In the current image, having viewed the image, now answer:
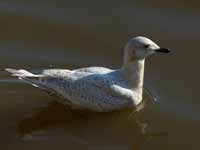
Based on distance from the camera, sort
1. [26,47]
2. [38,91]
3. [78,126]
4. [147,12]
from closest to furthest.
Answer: [78,126], [38,91], [26,47], [147,12]

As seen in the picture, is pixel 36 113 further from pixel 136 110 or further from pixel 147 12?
pixel 147 12

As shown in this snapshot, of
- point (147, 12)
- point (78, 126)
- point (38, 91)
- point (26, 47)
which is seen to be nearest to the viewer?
point (78, 126)

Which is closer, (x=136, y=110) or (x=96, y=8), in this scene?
(x=136, y=110)

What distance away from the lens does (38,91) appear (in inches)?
320

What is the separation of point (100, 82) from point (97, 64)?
84 centimetres

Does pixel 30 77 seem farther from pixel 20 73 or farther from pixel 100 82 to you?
pixel 100 82

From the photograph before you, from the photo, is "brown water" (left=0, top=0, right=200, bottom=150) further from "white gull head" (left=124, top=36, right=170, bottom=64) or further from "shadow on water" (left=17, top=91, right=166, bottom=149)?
"white gull head" (left=124, top=36, right=170, bottom=64)

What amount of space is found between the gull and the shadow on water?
95mm

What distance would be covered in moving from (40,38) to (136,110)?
1701mm

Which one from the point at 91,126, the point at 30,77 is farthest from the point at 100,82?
the point at 30,77

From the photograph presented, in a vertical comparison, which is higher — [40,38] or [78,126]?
[40,38]

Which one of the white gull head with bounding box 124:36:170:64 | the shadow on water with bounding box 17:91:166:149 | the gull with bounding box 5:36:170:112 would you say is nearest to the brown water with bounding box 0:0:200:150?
the shadow on water with bounding box 17:91:166:149

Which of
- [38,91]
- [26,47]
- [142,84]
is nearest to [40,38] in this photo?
[26,47]

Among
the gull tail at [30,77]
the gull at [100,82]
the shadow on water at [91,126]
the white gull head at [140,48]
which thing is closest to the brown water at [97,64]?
the shadow on water at [91,126]
